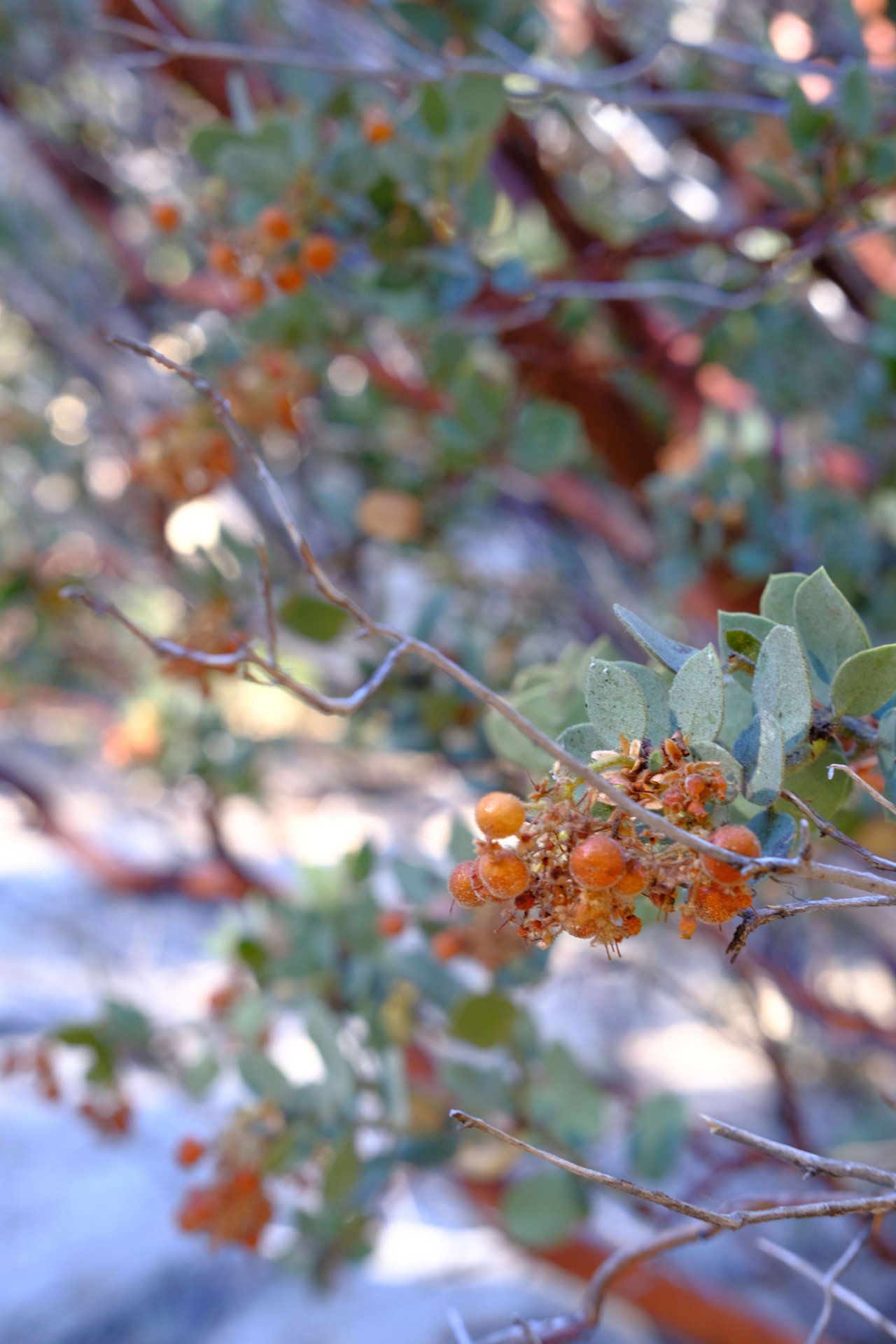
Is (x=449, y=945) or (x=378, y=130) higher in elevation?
(x=378, y=130)

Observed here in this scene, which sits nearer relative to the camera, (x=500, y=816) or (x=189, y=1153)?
(x=500, y=816)

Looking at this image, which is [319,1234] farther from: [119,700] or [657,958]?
[657,958]

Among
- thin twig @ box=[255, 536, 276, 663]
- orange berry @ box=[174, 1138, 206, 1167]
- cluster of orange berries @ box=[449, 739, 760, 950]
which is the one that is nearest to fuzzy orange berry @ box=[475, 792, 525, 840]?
cluster of orange berries @ box=[449, 739, 760, 950]

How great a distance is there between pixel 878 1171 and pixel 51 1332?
163cm

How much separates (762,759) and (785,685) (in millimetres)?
28

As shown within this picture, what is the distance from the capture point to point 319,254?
901 mm

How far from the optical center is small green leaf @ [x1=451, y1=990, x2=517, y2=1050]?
874 millimetres

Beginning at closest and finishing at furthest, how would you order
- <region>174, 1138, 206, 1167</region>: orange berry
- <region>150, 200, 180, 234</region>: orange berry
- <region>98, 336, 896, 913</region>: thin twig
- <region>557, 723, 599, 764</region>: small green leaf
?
<region>98, 336, 896, 913</region>: thin twig < <region>557, 723, 599, 764</region>: small green leaf < <region>174, 1138, 206, 1167</region>: orange berry < <region>150, 200, 180, 234</region>: orange berry

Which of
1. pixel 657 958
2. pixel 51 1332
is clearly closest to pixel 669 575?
pixel 51 1332

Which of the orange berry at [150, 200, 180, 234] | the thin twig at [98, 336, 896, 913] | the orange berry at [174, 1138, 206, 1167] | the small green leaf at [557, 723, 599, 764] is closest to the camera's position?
the thin twig at [98, 336, 896, 913]

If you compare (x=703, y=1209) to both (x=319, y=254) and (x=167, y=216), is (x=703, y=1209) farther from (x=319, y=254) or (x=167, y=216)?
(x=167, y=216)

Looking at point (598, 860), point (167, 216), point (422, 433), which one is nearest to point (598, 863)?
point (598, 860)

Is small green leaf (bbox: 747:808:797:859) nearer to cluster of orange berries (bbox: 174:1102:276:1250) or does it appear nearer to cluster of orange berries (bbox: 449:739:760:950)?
cluster of orange berries (bbox: 449:739:760:950)

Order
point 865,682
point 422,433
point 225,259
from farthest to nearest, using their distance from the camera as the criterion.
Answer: point 422,433 → point 225,259 → point 865,682
